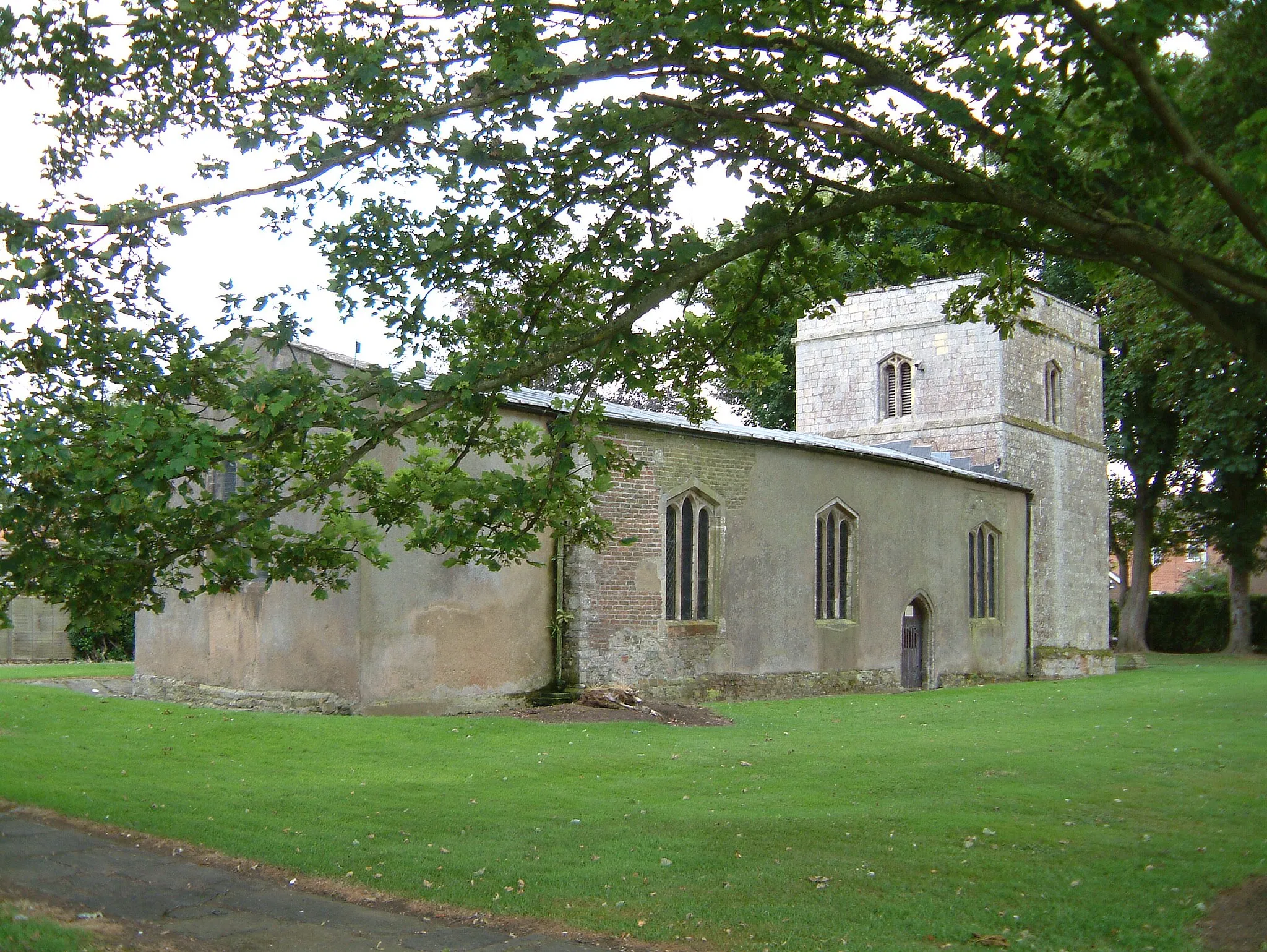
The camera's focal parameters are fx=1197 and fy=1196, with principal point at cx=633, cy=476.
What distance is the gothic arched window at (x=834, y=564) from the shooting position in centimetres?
2381

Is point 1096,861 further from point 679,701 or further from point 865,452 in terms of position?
point 865,452

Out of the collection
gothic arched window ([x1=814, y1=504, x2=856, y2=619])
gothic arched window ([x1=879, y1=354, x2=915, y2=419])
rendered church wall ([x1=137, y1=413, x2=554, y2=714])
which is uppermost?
gothic arched window ([x1=879, y1=354, x2=915, y2=419])

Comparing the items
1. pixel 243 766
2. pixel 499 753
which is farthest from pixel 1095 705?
pixel 243 766

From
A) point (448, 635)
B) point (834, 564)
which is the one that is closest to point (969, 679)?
point (834, 564)

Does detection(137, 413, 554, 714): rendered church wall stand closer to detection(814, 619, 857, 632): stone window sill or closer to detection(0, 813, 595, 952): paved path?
detection(814, 619, 857, 632): stone window sill

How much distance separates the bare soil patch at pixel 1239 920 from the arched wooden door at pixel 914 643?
1838 centimetres

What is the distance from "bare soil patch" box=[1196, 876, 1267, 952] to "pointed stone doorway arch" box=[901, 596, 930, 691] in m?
18.4

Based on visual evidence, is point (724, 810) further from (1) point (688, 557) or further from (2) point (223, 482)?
(2) point (223, 482)

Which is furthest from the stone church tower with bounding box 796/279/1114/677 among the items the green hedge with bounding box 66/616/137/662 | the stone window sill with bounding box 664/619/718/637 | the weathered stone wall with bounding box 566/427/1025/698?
the green hedge with bounding box 66/616/137/662

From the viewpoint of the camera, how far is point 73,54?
332 inches

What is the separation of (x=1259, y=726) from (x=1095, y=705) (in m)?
3.81

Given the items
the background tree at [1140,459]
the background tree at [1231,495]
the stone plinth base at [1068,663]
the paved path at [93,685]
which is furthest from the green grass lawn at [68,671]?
the background tree at [1231,495]

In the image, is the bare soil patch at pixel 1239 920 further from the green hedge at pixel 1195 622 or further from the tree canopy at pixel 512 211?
the green hedge at pixel 1195 622

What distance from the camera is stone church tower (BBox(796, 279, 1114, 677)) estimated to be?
34750 mm
